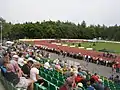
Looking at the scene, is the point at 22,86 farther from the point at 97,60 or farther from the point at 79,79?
the point at 97,60

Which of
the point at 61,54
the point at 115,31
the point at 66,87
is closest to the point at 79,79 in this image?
the point at 66,87

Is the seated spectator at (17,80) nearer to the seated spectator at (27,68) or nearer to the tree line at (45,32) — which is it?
the seated spectator at (27,68)

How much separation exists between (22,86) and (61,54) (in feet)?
158

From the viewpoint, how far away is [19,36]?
12875 cm

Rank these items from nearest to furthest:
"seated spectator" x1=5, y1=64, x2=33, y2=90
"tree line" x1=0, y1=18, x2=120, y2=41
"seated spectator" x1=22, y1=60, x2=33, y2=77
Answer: "seated spectator" x1=5, y1=64, x2=33, y2=90 < "seated spectator" x1=22, y1=60, x2=33, y2=77 < "tree line" x1=0, y1=18, x2=120, y2=41

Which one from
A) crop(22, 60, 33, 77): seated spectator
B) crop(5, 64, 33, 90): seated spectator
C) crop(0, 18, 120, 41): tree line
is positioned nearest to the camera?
crop(5, 64, 33, 90): seated spectator

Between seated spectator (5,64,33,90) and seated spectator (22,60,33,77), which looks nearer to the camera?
seated spectator (5,64,33,90)

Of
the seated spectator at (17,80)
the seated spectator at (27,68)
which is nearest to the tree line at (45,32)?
the seated spectator at (27,68)

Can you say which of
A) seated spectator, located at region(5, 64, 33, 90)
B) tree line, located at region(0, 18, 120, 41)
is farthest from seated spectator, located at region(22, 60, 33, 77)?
tree line, located at region(0, 18, 120, 41)

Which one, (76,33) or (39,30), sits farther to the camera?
(76,33)

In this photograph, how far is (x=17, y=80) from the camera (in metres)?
10.3

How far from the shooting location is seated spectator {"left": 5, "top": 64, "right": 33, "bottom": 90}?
30.3 ft

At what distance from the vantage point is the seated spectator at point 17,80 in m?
9.24

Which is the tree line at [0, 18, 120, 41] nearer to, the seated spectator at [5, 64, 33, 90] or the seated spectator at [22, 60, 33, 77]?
the seated spectator at [22, 60, 33, 77]
